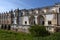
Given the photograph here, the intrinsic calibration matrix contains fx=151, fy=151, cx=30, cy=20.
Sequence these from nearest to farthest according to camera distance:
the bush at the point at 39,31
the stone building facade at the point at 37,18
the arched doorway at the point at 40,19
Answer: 1. the bush at the point at 39,31
2. the stone building facade at the point at 37,18
3. the arched doorway at the point at 40,19

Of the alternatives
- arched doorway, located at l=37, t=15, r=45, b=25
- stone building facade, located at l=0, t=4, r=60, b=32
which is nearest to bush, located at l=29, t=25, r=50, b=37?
stone building facade, located at l=0, t=4, r=60, b=32

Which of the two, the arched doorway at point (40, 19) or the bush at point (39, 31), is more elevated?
the arched doorway at point (40, 19)

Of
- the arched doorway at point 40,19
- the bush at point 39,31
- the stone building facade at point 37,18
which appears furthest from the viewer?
the arched doorway at point 40,19

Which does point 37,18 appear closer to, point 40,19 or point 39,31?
point 40,19

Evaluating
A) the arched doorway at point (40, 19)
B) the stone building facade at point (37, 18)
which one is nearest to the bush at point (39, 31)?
the stone building facade at point (37, 18)

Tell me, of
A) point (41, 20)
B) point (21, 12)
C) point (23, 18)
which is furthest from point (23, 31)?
point (21, 12)

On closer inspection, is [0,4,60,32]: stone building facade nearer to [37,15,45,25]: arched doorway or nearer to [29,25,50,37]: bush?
[37,15,45,25]: arched doorway

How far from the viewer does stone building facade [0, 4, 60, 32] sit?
86.6 feet

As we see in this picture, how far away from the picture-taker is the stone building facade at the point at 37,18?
26.4m

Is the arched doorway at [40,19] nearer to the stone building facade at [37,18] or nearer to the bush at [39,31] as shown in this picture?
the stone building facade at [37,18]

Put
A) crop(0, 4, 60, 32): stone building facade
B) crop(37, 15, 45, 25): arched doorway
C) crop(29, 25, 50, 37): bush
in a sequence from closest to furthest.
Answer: crop(29, 25, 50, 37): bush, crop(0, 4, 60, 32): stone building facade, crop(37, 15, 45, 25): arched doorway

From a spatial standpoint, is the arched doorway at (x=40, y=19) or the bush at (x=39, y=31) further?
the arched doorway at (x=40, y=19)

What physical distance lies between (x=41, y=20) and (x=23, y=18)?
5242 mm

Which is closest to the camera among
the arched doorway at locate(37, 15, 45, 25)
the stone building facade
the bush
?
the bush
